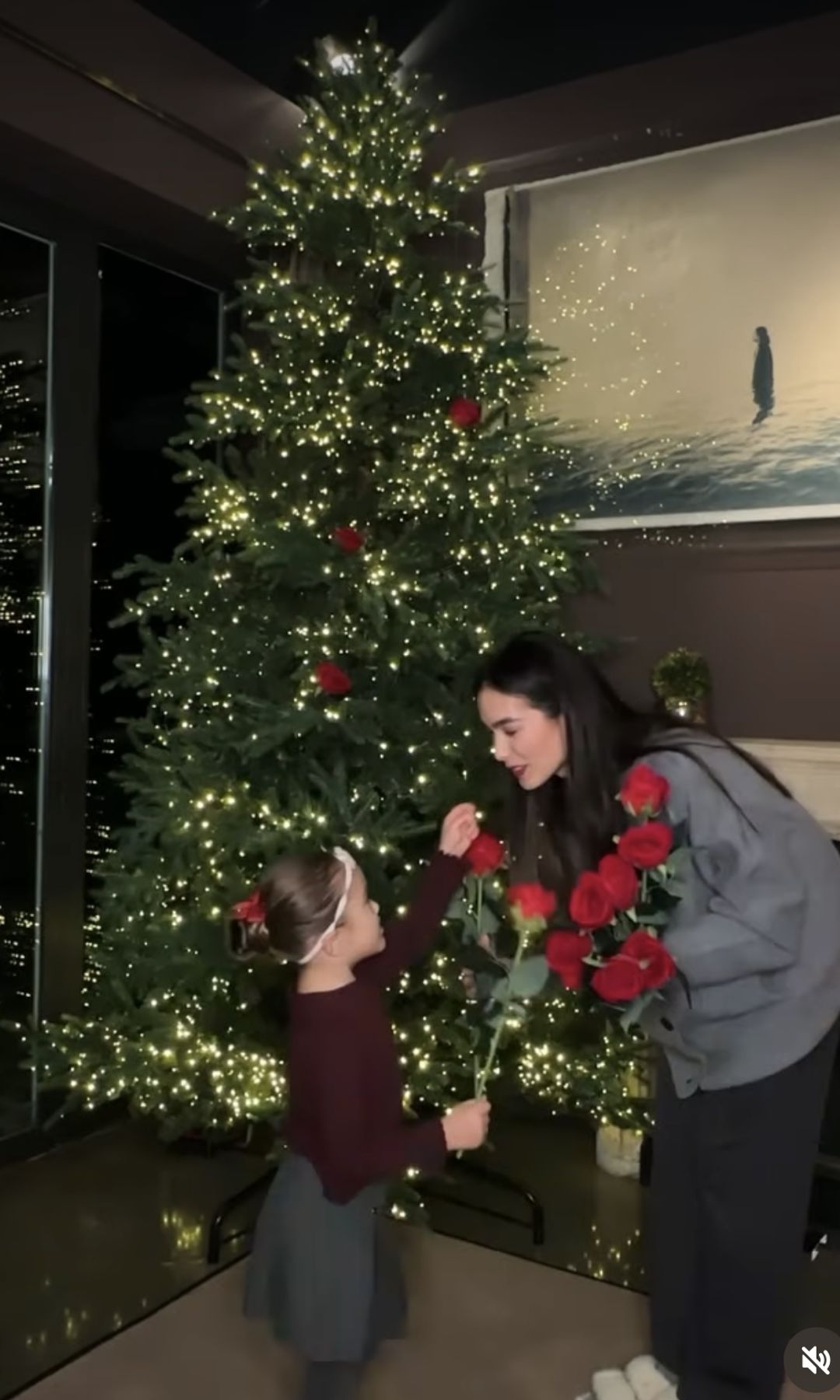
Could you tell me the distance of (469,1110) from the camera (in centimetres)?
165

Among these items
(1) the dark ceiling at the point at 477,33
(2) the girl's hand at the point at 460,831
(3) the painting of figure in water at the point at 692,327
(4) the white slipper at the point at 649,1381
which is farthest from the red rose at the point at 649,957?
(1) the dark ceiling at the point at 477,33

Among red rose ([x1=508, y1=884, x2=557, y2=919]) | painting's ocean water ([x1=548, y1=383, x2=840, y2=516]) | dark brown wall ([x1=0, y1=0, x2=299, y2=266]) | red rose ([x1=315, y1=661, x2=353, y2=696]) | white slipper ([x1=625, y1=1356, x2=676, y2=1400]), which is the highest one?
dark brown wall ([x1=0, y1=0, x2=299, y2=266])

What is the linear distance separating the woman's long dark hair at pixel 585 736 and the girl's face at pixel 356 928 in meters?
0.32

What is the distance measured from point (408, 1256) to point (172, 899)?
40.0 inches

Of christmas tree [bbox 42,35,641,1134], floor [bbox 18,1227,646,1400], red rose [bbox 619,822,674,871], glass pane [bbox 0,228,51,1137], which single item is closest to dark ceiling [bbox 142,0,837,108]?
christmas tree [bbox 42,35,641,1134]

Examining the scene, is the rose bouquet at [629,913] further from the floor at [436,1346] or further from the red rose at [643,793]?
the floor at [436,1346]

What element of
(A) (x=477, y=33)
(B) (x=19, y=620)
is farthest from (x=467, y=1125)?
(A) (x=477, y=33)

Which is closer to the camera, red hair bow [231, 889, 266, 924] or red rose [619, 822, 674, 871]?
red rose [619, 822, 674, 871]

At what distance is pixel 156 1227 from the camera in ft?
9.53

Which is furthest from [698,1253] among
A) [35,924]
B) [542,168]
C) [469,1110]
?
[542,168]

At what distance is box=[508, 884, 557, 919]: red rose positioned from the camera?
1.56 m

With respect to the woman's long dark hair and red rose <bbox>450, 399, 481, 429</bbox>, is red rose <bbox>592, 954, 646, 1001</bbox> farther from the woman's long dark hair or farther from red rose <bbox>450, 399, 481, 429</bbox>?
red rose <bbox>450, 399, 481, 429</bbox>

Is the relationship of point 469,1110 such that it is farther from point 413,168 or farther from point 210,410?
point 413,168

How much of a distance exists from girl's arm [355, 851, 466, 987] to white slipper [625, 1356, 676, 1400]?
894 mm
